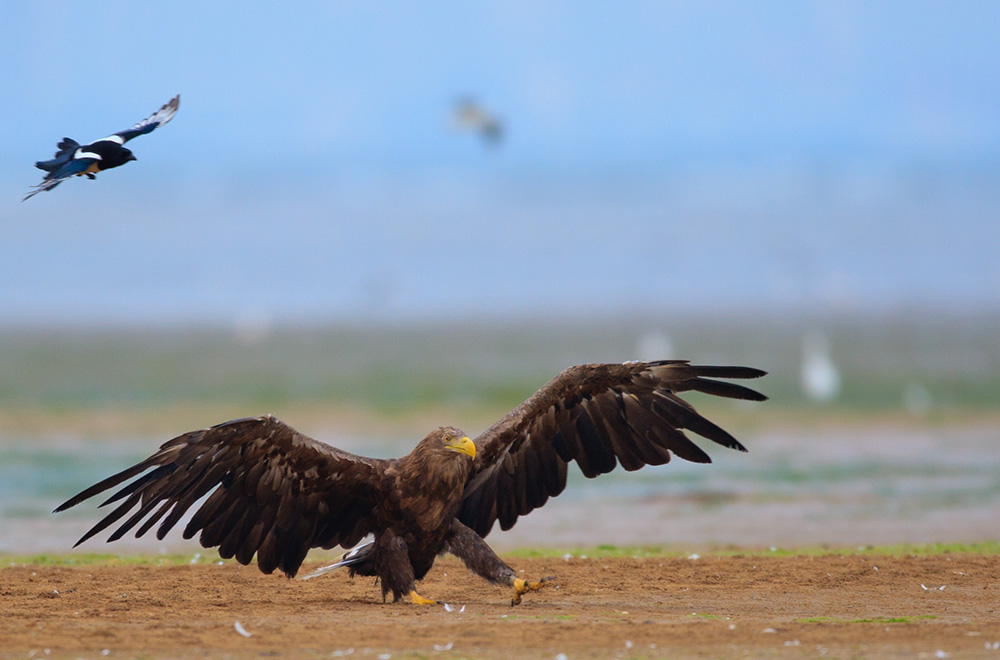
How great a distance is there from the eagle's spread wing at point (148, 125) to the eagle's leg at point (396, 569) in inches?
123

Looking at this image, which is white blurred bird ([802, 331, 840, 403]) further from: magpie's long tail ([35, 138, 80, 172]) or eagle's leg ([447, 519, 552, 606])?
magpie's long tail ([35, 138, 80, 172])

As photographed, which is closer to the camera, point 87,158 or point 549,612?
point 87,158

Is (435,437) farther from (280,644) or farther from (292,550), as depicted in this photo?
(280,644)

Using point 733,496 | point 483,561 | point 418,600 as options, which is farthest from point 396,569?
point 733,496

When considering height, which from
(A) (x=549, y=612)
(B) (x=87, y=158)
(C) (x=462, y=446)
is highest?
(B) (x=87, y=158)

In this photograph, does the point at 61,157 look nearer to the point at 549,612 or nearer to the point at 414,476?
the point at 414,476

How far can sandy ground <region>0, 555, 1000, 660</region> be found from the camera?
7.34 meters

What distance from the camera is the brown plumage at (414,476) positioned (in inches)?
350

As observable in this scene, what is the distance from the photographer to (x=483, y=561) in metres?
9.21

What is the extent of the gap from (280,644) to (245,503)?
190cm

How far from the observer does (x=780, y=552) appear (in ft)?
39.2

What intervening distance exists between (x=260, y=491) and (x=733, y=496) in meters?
9.05

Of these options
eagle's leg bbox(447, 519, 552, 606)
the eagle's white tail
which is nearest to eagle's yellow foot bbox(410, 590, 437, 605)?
eagle's leg bbox(447, 519, 552, 606)

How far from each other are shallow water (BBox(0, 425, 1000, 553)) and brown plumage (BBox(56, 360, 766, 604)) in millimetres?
3166
